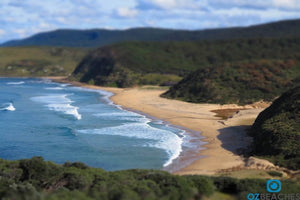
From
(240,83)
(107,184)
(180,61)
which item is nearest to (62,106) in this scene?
(240,83)

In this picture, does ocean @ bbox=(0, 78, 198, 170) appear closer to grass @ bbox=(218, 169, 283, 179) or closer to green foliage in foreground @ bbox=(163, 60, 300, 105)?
grass @ bbox=(218, 169, 283, 179)

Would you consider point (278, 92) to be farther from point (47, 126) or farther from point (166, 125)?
point (47, 126)

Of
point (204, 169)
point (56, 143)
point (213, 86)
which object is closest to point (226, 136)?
point (204, 169)

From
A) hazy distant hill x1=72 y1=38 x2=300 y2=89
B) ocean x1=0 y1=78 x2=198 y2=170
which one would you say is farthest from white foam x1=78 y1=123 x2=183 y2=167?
hazy distant hill x1=72 y1=38 x2=300 y2=89

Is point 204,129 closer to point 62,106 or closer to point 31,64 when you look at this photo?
point 62,106

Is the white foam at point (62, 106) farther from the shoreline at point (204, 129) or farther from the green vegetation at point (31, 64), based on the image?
the green vegetation at point (31, 64)
